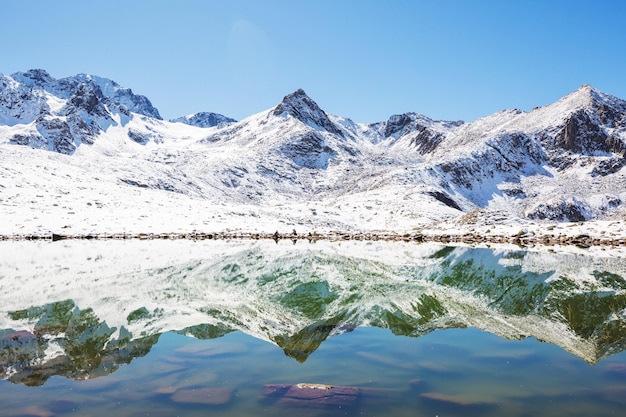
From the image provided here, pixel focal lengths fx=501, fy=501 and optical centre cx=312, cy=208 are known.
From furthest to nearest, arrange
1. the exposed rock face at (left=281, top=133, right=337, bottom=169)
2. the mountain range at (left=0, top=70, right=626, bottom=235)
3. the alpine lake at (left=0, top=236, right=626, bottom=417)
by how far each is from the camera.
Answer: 1. the exposed rock face at (left=281, top=133, right=337, bottom=169)
2. the mountain range at (left=0, top=70, right=626, bottom=235)
3. the alpine lake at (left=0, top=236, right=626, bottom=417)

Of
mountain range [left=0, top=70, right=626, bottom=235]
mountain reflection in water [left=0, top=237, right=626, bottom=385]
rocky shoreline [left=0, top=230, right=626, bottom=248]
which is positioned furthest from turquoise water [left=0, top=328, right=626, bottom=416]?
mountain range [left=0, top=70, right=626, bottom=235]

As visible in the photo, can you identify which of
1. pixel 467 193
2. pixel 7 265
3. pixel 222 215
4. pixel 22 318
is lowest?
pixel 22 318

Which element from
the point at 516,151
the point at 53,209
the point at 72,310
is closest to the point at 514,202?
the point at 516,151

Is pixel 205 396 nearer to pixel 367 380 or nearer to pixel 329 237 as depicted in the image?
pixel 367 380

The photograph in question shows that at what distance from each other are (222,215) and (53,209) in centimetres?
2292

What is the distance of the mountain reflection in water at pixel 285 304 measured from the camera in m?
11.1

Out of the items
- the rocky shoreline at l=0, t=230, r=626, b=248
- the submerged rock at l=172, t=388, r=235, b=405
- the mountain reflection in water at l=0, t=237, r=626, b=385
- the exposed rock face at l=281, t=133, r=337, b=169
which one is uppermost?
the exposed rock face at l=281, t=133, r=337, b=169

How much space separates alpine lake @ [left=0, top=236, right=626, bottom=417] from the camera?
25.4ft

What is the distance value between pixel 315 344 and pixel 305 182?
501 ft

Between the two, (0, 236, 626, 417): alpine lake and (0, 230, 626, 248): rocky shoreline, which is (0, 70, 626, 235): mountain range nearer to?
(0, 230, 626, 248): rocky shoreline

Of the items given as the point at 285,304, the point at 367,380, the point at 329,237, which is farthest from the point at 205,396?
the point at 329,237

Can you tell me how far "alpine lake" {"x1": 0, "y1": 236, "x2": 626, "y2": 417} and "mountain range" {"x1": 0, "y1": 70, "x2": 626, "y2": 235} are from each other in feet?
140

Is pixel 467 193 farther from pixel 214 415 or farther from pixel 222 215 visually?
pixel 214 415

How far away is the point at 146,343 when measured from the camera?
451 inches
